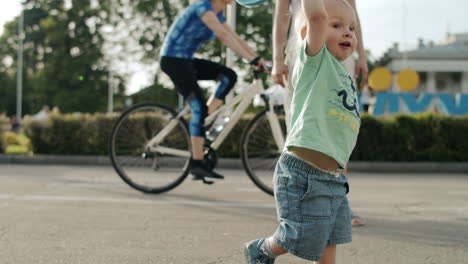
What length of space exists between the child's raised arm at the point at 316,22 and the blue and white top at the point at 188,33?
2708mm

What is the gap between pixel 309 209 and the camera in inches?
86.7

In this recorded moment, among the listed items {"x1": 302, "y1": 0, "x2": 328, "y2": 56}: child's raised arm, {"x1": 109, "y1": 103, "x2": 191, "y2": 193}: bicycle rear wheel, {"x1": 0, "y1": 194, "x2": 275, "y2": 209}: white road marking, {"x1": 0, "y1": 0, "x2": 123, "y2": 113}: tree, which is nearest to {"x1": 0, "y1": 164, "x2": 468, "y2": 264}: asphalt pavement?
{"x1": 0, "y1": 194, "x2": 275, "y2": 209}: white road marking

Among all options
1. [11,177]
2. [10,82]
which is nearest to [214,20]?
[11,177]

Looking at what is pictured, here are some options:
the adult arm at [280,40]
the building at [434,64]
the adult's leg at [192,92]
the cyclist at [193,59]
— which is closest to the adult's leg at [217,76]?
the cyclist at [193,59]

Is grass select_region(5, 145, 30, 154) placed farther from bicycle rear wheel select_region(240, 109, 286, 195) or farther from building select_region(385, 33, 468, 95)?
building select_region(385, 33, 468, 95)

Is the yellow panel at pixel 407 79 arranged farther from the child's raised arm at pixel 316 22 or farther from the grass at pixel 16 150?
the child's raised arm at pixel 316 22

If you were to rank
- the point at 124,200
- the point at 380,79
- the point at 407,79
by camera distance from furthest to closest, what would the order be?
the point at 380,79 < the point at 407,79 < the point at 124,200

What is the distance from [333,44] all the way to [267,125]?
9.18 ft

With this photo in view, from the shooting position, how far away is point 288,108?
372 cm

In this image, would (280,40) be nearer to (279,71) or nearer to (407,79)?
(279,71)

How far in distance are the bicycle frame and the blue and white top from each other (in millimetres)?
511

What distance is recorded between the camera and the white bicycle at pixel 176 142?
5.00 metres

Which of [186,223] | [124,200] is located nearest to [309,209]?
[186,223]

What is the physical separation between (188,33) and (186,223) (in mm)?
1785
